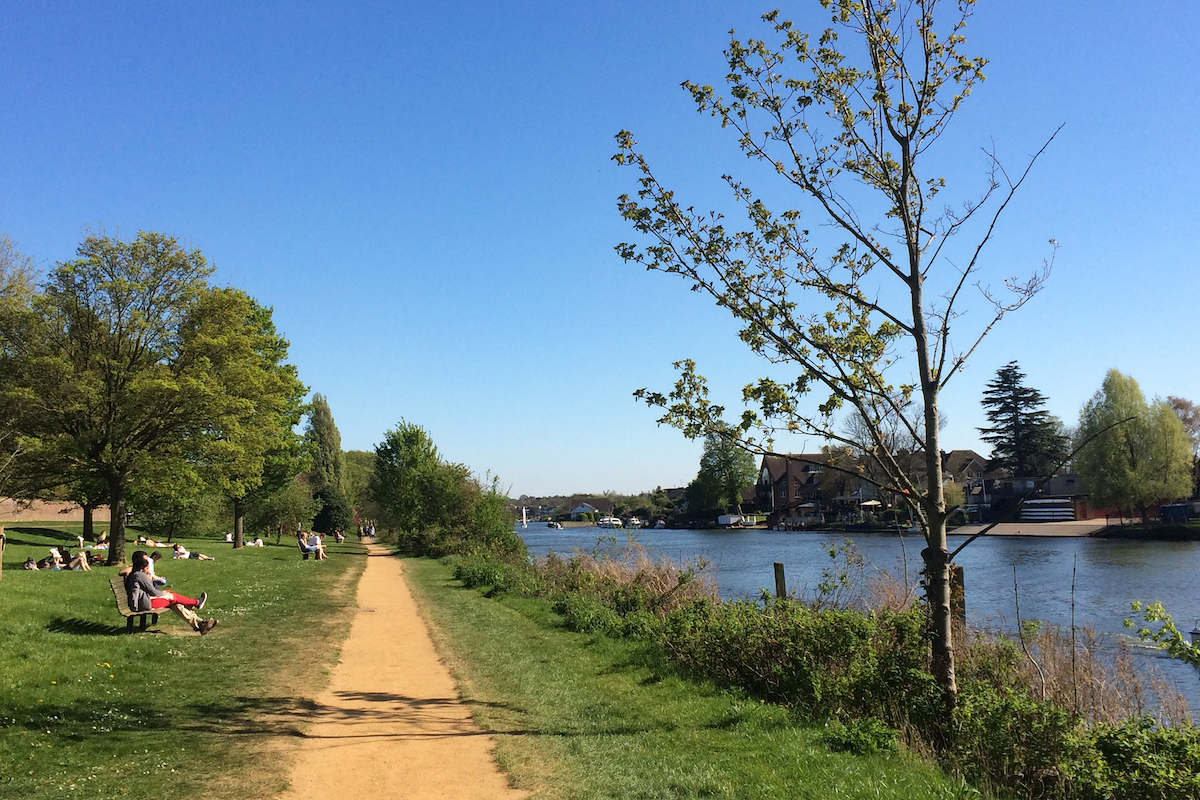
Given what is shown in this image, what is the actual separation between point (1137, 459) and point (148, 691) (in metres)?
67.7

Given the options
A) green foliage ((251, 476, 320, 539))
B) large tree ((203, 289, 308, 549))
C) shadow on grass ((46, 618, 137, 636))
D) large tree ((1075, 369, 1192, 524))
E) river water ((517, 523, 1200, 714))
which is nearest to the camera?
shadow on grass ((46, 618, 137, 636))

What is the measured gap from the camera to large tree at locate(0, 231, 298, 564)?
68.1ft

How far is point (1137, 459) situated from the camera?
58719 millimetres

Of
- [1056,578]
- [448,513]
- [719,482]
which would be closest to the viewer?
[1056,578]

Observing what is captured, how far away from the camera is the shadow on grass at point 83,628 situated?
11.1 m

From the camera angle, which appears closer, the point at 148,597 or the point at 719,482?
the point at 148,597

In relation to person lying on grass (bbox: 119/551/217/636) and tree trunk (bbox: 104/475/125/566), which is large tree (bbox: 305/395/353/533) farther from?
person lying on grass (bbox: 119/551/217/636)

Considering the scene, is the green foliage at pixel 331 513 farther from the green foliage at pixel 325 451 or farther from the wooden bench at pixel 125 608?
the wooden bench at pixel 125 608

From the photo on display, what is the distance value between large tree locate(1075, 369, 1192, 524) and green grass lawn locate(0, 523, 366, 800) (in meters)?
60.2

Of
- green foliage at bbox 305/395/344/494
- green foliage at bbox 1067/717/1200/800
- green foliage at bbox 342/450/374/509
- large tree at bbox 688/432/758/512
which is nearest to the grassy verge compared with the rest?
green foliage at bbox 1067/717/1200/800

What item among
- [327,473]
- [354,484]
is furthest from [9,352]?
[354,484]

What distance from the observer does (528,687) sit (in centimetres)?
939

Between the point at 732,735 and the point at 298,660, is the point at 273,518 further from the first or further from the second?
the point at 732,735

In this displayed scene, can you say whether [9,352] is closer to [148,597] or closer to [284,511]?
[148,597]
